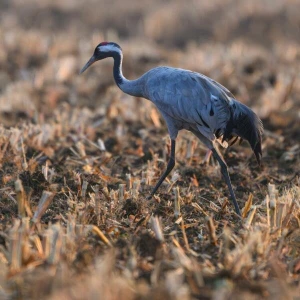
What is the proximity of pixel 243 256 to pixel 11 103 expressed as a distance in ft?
16.6

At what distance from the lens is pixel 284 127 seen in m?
7.65

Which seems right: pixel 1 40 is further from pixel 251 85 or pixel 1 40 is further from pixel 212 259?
pixel 212 259

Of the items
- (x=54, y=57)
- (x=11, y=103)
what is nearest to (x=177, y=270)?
(x=11, y=103)

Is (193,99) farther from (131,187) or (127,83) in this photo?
(131,187)

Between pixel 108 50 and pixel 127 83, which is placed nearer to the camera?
pixel 127 83

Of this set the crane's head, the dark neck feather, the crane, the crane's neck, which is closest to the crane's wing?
the crane

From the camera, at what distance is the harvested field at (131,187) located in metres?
3.53

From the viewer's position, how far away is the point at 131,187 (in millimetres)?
5340

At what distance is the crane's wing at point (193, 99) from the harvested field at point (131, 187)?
2.06ft

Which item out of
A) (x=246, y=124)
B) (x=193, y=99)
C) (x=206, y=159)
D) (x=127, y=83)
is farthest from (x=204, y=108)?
(x=206, y=159)

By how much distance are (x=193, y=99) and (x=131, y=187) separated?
90cm

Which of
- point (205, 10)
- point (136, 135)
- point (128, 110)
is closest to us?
point (136, 135)

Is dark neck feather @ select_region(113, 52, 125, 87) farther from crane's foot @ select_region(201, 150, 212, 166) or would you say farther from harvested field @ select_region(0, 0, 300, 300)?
crane's foot @ select_region(201, 150, 212, 166)

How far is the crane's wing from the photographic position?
515 centimetres
